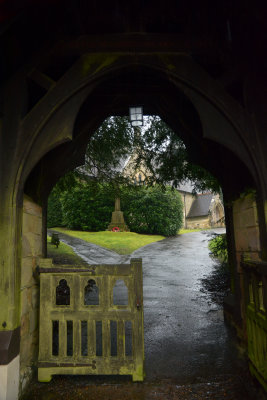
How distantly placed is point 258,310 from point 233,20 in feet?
10.6

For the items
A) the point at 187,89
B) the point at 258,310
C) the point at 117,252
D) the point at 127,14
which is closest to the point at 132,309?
the point at 258,310

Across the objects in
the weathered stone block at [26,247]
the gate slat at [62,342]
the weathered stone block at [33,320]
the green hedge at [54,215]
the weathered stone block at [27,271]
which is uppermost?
the green hedge at [54,215]

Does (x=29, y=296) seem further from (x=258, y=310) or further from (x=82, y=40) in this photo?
(x=82, y=40)

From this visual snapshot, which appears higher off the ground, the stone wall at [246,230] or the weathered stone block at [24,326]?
the stone wall at [246,230]

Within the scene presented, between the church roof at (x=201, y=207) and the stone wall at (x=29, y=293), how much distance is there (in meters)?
36.8

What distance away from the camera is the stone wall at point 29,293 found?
2.93 m

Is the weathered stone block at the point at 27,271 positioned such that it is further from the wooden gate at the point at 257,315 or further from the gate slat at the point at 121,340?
the wooden gate at the point at 257,315

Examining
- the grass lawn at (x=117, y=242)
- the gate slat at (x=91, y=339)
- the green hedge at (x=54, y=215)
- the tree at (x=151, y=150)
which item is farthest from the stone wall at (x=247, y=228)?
the green hedge at (x=54, y=215)

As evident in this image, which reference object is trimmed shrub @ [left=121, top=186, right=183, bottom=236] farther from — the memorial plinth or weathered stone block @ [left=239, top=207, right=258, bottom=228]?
weathered stone block @ [left=239, top=207, right=258, bottom=228]

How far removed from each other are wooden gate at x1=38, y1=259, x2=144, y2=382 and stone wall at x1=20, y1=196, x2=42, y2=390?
0.14 metres

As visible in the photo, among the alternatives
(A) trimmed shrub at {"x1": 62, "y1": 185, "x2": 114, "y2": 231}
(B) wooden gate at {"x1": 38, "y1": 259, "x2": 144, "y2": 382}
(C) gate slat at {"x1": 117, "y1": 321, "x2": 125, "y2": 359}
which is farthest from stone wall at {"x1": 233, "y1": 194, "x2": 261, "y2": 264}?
(A) trimmed shrub at {"x1": 62, "y1": 185, "x2": 114, "y2": 231}

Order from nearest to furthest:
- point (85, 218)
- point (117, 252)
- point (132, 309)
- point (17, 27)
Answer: point (17, 27) < point (132, 309) < point (117, 252) < point (85, 218)

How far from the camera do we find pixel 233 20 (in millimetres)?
2775

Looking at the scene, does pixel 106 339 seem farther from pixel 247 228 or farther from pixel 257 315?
pixel 247 228
